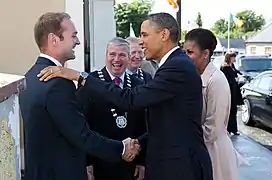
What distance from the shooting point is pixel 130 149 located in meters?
3.15

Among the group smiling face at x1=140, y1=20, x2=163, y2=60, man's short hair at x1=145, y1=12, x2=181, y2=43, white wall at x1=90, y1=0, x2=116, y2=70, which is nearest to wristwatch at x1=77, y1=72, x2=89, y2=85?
smiling face at x1=140, y1=20, x2=163, y2=60

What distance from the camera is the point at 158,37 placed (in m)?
2.93

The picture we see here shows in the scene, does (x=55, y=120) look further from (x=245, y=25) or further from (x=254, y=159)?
(x=245, y=25)

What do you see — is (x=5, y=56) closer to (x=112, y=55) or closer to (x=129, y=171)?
(x=112, y=55)

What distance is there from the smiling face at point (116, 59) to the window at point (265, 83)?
8.91m

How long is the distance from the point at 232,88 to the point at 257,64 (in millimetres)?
→ 9185

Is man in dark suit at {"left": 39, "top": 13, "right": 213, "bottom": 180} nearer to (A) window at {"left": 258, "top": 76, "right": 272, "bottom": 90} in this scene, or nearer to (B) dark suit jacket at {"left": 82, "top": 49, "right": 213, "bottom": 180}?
(B) dark suit jacket at {"left": 82, "top": 49, "right": 213, "bottom": 180}

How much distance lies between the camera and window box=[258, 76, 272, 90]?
12.3m

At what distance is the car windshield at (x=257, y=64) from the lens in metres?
19.9

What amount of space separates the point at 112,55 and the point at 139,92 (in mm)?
988

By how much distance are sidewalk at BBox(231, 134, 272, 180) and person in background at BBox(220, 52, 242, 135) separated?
0.98ft

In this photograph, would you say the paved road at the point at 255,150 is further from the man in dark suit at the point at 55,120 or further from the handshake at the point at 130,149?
the man in dark suit at the point at 55,120

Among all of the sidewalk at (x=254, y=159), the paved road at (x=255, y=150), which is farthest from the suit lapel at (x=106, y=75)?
the sidewalk at (x=254, y=159)

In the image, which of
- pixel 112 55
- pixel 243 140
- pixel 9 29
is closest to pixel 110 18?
pixel 9 29
